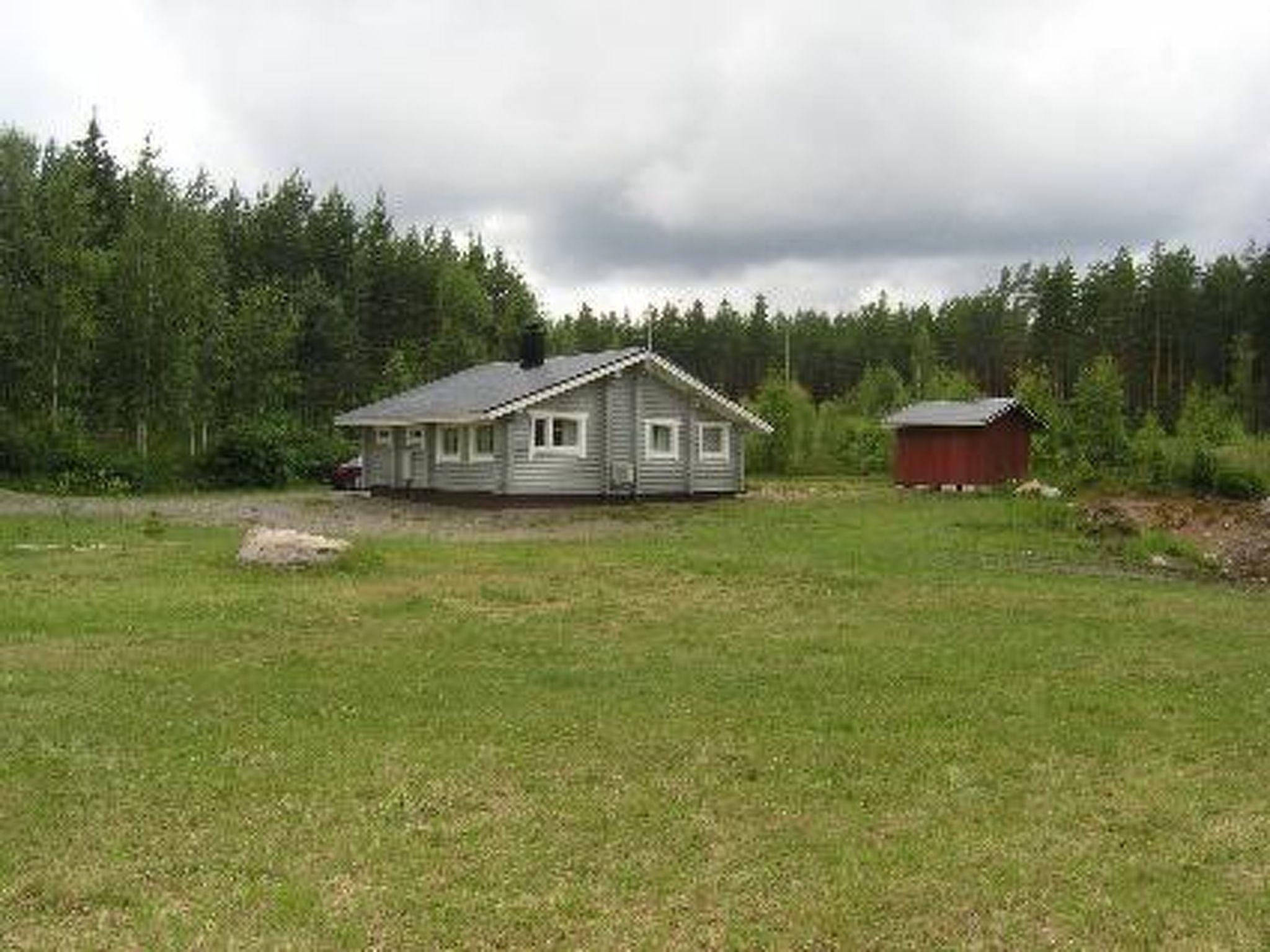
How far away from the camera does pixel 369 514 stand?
33344mm

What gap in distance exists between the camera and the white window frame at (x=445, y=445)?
3762 cm

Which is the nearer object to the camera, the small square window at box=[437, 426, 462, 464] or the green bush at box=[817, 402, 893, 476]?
the small square window at box=[437, 426, 462, 464]

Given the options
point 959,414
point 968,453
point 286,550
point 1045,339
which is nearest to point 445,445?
→ point 959,414

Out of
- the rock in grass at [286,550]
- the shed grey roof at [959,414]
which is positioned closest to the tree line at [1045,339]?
the shed grey roof at [959,414]

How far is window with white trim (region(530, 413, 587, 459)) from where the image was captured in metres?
36.1

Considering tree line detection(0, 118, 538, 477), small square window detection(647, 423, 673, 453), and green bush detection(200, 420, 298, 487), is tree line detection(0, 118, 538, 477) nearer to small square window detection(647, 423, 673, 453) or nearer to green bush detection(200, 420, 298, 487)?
green bush detection(200, 420, 298, 487)

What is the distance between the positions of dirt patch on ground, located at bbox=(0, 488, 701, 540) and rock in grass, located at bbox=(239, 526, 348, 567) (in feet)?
22.5

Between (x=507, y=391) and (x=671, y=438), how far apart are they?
5.17m

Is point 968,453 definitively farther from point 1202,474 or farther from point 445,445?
point 445,445

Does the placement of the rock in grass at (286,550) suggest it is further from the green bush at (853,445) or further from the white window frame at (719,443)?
the green bush at (853,445)

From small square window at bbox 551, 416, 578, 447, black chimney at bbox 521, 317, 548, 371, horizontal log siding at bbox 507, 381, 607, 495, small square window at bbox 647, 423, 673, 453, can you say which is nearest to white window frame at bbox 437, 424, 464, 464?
horizontal log siding at bbox 507, 381, 607, 495

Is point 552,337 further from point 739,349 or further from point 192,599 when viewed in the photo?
point 192,599

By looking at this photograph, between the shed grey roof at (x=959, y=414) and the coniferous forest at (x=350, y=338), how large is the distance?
681 centimetres

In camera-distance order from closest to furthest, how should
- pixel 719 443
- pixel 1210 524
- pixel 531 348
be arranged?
pixel 1210 524, pixel 719 443, pixel 531 348
